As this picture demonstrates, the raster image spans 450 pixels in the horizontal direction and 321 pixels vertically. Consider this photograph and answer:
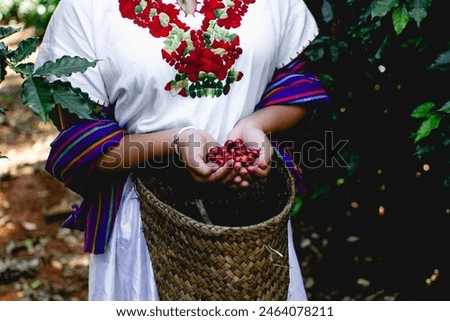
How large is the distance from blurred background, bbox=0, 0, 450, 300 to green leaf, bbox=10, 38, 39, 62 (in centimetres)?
96

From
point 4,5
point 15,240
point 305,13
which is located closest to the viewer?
point 305,13

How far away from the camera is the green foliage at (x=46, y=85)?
134 centimetres

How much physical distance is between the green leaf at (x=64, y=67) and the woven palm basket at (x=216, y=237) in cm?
41

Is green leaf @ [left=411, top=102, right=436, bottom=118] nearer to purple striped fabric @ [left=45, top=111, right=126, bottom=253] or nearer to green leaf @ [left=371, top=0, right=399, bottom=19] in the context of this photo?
green leaf @ [left=371, top=0, right=399, bottom=19]

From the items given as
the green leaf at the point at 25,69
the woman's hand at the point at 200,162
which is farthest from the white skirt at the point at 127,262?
the green leaf at the point at 25,69

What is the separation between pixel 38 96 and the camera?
1.35 meters

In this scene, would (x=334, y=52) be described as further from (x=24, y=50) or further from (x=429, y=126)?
(x=24, y=50)

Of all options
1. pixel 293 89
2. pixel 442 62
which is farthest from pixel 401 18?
pixel 293 89

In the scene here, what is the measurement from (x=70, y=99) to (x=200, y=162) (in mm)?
382

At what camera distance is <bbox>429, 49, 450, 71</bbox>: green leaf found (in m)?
1.91

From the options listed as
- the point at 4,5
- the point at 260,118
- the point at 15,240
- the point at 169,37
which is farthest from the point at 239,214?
the point at 4,5
